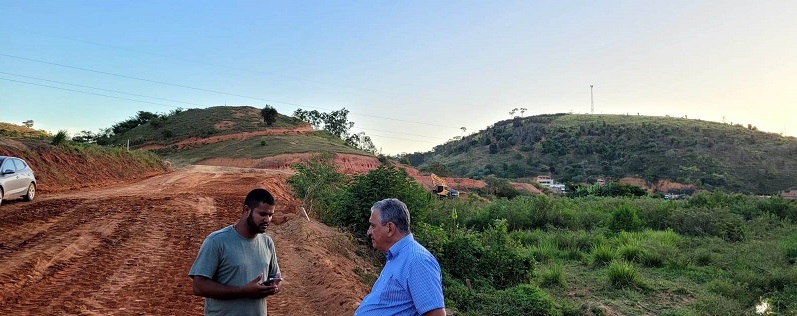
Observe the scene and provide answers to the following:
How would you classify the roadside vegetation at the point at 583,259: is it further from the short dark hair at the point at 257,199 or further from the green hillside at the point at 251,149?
the green hillside at the point at 251,149

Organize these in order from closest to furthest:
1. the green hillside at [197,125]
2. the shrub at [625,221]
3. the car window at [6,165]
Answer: the car window at [6,165] → the shrub at [625,221] → the green hillside at [197,125]

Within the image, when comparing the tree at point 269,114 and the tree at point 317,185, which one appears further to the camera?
the tree at point 269,114

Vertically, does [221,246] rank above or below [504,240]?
above

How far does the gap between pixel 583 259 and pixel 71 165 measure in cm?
1979

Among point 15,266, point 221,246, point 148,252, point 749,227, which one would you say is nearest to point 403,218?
point 221,246

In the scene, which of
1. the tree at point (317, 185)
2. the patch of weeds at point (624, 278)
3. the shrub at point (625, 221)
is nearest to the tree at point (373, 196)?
the tree at point (317, 185)

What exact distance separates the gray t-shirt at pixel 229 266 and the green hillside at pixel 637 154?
57096 mm

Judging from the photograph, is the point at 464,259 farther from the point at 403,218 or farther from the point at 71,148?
the point at 71,148

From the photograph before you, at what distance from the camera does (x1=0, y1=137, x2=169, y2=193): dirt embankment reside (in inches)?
784

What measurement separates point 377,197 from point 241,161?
3587 centimetres

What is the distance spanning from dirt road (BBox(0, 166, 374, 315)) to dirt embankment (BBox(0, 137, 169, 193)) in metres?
6.05

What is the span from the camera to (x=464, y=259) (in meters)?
10.8

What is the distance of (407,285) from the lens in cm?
262

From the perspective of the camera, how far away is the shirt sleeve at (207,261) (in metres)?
3.04
